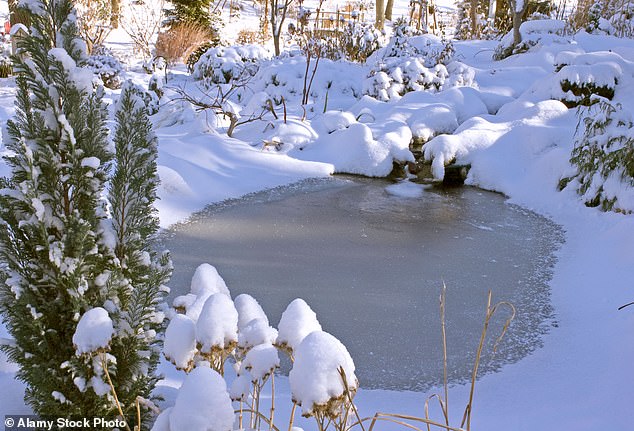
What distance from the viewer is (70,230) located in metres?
1.62

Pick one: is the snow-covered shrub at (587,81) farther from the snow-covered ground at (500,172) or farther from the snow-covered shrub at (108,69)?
the snow-covered shrub at (108,69)

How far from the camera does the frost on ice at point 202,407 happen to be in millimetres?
979

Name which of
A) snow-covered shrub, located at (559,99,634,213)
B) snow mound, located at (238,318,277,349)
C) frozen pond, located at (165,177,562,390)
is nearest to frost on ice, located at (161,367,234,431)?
snow mound, located at (238,318,277,349)

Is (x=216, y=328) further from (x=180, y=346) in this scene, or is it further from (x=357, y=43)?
(x=357, y=43)

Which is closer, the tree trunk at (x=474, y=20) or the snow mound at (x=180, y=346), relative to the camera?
the snow mound at (x=180, y=346)

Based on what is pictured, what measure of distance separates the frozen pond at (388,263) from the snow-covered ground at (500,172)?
0.60 ft

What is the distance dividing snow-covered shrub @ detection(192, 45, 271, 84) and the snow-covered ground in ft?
2.58

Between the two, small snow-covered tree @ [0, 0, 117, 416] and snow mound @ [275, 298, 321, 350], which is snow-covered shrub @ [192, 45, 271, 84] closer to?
small snow-covered tree @ [0, 0, 117, 416]

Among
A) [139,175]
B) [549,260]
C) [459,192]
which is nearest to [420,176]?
[459,192]

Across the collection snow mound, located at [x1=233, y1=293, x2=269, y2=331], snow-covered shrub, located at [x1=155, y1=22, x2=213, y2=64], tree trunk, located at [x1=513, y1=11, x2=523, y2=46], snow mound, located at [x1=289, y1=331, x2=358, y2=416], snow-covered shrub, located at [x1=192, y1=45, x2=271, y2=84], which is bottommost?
snow mound, located at [x1=233, y1=293, x2=269, y2=331]

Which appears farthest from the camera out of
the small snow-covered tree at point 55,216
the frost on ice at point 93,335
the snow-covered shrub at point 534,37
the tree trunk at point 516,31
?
the snow-covered shrub at point 534,37

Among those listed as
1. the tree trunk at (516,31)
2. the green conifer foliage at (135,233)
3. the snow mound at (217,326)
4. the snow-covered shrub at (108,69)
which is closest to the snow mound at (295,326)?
the snow mound at (217,326)

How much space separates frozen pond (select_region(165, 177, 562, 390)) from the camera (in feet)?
10.8

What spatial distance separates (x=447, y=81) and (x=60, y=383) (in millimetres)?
9327
